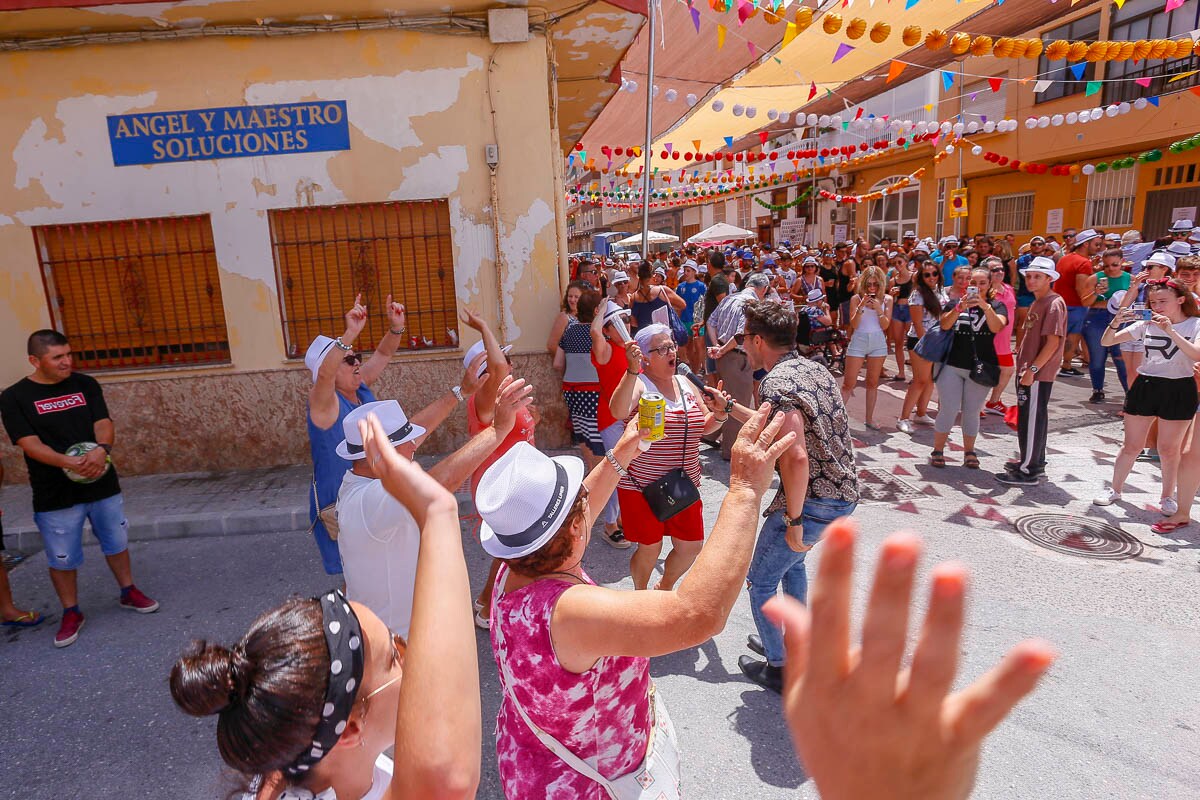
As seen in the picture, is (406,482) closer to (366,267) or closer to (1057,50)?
(366,267)

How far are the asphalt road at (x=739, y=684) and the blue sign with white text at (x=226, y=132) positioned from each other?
162 inches

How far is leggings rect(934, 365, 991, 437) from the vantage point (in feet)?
20.8

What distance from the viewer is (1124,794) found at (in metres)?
2.67

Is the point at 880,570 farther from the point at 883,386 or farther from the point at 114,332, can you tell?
the point at 883,386

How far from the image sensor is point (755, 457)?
5.31ft

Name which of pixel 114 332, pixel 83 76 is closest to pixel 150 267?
pixel 114 332

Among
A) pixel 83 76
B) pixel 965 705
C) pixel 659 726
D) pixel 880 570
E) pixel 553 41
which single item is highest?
pixel 553 41

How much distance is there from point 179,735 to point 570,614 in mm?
2817

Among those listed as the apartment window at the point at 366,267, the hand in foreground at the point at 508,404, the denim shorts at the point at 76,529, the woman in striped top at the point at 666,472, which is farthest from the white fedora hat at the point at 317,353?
the apartment window at the point at 366,267

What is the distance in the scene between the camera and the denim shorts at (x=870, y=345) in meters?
7.73

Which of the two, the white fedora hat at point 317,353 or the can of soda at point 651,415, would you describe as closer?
the can of soda at point 651,415

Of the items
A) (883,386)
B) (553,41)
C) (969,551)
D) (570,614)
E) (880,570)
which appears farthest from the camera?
(883,386)

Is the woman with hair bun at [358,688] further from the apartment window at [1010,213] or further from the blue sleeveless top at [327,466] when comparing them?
the apartment window at [1010,213]

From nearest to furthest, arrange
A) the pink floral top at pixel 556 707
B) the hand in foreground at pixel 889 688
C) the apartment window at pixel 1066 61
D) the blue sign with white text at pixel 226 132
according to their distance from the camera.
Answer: the hand in foreground at pixel 889 688
the pink floral top at pixel 556 707
the blue sign with white text at pixel 226 132
the apartment window at pixel 1066 61
